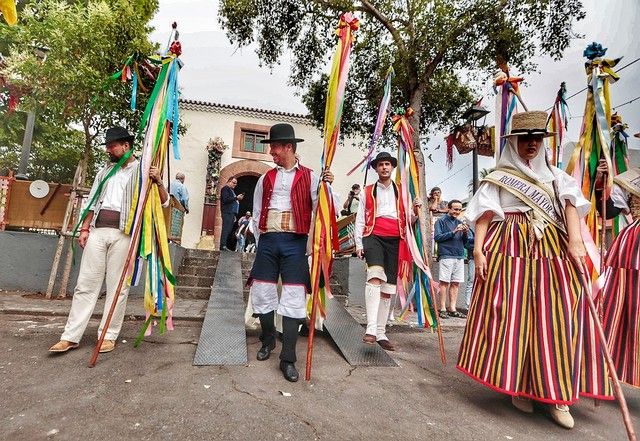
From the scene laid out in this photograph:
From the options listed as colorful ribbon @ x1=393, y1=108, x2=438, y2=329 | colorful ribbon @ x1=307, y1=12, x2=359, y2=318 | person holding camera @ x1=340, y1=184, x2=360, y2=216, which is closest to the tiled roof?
person holding camera @ x1=340, y1=184, x2=360, y2=216

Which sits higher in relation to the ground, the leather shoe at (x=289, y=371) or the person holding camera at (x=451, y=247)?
the person holding camera at (x=451, y=247)

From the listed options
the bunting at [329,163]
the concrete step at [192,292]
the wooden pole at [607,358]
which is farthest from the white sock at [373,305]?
the concrete step at [192,292]

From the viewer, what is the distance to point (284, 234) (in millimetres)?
3246

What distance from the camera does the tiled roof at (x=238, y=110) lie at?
1458cm

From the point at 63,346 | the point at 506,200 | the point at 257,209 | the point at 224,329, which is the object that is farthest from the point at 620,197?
the point at 63,346

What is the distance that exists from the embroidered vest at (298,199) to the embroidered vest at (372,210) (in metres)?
1.04

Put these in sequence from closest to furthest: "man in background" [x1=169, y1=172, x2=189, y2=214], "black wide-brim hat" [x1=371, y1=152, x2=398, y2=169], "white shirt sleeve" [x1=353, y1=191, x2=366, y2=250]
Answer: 1. "white shirt sleeve" [x1=353, y1=191, x2=366, y2=250]
2. "black wide-brim hat" [x1=371, y1=152, x2=398, y2=169]
3. "man in background" [x1=169, y1=172, x2=189, y2=214]

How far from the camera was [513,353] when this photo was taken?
8.03 feet

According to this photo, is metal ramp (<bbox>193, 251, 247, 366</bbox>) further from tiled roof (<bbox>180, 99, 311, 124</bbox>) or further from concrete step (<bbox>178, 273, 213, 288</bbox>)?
tiled roof (<bbox>180, 99, 311, 124</bbox>)

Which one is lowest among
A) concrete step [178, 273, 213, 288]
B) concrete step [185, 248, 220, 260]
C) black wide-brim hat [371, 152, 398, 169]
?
concrete step [178, 273, 213, 288]

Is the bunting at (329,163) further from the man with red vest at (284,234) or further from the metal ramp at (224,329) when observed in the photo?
the metal ramp at (224,329)

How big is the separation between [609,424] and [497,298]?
1.02 meters

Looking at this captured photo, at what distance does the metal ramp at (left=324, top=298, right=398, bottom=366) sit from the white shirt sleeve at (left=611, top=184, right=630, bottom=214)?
96.7 inches

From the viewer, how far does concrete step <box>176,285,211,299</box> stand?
255 inches
